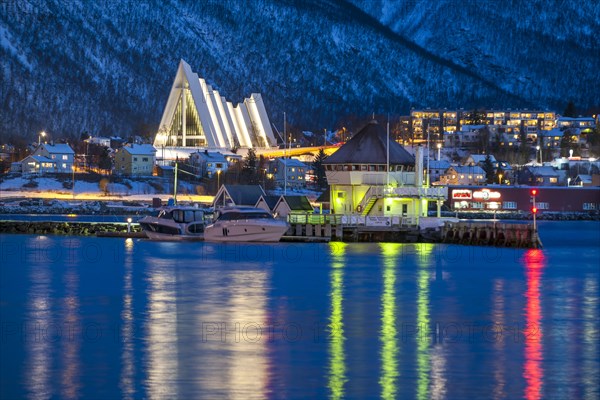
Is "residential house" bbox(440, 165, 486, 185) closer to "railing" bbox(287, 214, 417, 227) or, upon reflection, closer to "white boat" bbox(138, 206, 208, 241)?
"railing" bbox(287, 214, 417, 227)

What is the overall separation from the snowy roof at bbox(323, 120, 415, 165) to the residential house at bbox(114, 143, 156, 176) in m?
53.8

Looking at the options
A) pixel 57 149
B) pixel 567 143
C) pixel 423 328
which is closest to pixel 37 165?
pixel 57 149

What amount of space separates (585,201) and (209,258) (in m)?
59.6

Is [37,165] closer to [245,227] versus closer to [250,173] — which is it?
[250,173]

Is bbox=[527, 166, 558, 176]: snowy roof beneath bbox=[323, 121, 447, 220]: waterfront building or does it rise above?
above

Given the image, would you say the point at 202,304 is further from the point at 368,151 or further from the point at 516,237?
the point at 368,151

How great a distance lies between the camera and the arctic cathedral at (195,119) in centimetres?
13075

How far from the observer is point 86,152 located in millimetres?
132000

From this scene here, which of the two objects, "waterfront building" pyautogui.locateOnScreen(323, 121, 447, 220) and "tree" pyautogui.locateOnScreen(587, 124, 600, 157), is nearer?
"waterfront building" pyautogui.locateOnScreen(323, 121, 447, 220)

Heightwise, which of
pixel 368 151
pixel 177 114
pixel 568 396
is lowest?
pixel 568 396

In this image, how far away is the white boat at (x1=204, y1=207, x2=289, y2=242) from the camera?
54344mm

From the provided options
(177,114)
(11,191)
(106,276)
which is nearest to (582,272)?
(106,276)

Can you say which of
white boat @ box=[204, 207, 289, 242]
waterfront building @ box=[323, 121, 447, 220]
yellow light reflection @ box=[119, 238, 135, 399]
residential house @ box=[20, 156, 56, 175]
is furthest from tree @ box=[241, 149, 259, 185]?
yellow light reflection @ box=[119, 238, 135, 399]

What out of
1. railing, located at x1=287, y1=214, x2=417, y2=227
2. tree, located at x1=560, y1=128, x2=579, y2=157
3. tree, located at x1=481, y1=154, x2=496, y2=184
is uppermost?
tree, located at x1=560, y1=128, x2=579, y2=157
